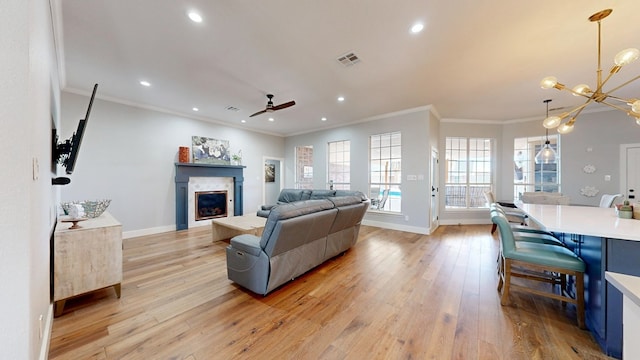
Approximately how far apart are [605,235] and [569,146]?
5.53 meters

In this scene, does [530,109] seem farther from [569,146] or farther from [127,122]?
[127,122]

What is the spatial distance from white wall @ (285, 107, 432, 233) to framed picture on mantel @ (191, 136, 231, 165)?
3079 millimetres

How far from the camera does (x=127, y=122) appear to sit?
4645mm

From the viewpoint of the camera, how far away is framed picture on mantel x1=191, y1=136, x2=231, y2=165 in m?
5.70

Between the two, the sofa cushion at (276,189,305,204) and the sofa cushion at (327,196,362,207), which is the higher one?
the sofa cushion at (327,196,362,207)

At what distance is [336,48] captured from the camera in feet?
9.04

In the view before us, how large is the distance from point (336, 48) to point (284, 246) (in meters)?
2.49

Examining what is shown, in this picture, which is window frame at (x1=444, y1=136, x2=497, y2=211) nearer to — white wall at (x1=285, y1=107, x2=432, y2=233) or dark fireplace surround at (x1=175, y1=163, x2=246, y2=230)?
white wall at (x1=285, y1=107, x2=432, y2=233)

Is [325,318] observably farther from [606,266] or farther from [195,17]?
[195,17]

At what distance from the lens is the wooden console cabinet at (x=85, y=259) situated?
2.01 metres

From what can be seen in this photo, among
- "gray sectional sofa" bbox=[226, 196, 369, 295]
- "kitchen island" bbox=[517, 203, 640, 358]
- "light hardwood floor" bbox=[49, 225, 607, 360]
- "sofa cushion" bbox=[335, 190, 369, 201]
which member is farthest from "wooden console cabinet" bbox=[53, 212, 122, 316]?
"kitchen island" bbox=[517, 203, 640, 358]

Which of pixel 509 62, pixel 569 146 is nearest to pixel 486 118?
pixel 569 146

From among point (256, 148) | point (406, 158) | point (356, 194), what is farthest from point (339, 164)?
point (356, 194)

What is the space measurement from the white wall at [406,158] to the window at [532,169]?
293cm
